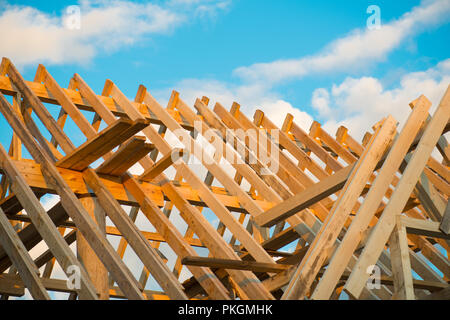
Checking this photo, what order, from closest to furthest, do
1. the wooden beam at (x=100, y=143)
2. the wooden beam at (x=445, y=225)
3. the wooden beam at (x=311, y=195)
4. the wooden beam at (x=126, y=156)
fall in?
the wooden beam at (x=445, y=225) < the wooden beam at (x=311, y=195) < the wooden beam at (x=100, y=143) < the wooden beam at (x=126, y=156)

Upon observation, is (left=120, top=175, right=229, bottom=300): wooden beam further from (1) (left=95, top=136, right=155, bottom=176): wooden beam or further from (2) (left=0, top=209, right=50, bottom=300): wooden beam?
(2) (left=0, top=209, right=50, bottom=300): wooden beam

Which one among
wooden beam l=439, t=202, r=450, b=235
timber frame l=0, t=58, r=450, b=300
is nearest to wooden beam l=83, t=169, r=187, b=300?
timber frame l=0, t=58, r=450, b=300

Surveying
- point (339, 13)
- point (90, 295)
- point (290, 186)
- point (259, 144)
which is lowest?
point (90, 295)

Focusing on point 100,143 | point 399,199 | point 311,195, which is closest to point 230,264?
point 311,195

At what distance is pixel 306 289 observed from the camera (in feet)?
15.3

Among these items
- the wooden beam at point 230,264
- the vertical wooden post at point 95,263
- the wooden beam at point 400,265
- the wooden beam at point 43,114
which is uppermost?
the wooden beam at point 43,114

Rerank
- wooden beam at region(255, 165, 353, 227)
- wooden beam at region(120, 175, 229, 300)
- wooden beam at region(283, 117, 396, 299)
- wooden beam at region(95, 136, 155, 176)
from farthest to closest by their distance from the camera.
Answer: wooden beam at region(95, 136, 155, 176) < wooden beam at region(120, 175, 229, 300) < wooden beam at region(255, 165, 353, 227) < wooden beam at region(283, 117, 396, 299)

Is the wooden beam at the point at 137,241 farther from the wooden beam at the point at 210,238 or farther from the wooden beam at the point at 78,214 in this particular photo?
the wooden beam at the point at 210,238

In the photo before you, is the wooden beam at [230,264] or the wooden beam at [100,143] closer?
the wooden beam at [230,264]

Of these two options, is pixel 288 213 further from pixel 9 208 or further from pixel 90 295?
pixel 9 208

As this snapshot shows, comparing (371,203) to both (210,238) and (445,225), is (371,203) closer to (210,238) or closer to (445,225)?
(445,225)

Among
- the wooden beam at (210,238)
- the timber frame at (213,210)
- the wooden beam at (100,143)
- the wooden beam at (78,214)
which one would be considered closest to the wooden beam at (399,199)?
the timber frame at (213,210)
